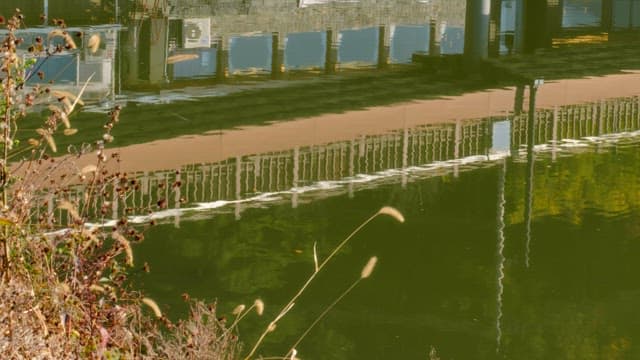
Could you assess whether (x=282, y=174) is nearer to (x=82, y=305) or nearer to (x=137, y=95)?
(x=137, y=95)

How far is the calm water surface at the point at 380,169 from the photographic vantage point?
48.2 ft

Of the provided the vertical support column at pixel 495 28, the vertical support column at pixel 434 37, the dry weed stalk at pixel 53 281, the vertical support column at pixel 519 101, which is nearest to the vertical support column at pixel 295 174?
the vertical support column at pixel 519 101

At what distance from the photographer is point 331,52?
36.9 metres

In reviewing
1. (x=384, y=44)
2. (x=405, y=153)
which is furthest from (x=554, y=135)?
(x=384, y=44)

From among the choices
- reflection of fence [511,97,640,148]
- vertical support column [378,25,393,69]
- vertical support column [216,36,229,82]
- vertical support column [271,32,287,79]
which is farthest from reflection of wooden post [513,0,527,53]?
reflection of fence [511,97,640,148]

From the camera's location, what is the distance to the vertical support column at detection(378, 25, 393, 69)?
3622cm

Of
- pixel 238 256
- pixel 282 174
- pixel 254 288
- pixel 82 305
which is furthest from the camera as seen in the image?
pixel 282 174

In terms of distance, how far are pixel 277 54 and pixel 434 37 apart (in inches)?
213

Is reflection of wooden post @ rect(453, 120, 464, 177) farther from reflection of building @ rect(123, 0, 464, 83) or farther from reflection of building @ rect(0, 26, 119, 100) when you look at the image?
reflection of building @ rect(123, 0, 464, 83)

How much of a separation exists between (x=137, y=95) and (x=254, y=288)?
549 inches

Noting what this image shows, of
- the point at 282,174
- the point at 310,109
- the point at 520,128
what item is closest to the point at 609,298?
the point at 282,174

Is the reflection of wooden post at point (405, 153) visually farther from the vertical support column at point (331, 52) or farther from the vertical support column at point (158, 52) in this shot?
the vertical support column at point (331, 52)

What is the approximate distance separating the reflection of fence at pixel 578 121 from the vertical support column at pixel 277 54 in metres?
6.41

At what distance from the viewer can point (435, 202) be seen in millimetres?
20484
